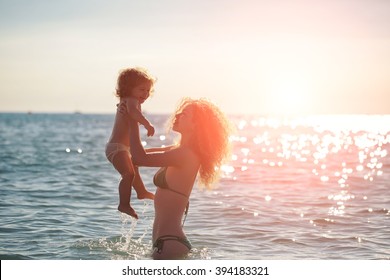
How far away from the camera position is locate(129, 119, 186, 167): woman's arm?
24.6ft

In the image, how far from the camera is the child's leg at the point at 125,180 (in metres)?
8.20

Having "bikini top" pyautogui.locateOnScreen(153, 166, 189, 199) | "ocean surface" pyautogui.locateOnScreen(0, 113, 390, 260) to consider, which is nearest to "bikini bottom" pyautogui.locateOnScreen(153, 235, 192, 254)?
"ocean surface" pyautogui.locateOnScreen(0, 113, 390, 260)

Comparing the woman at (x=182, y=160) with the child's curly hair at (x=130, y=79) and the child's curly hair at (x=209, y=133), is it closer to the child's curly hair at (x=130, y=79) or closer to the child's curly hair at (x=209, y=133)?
the child's curly hair at (x=209, y=133)

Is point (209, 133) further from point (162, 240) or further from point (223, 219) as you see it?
point (223, 219)

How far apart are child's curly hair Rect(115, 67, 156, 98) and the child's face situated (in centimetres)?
4

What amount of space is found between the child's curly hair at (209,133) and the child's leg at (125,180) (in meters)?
0.83

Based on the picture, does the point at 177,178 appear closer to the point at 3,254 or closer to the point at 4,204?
the point at 3,254

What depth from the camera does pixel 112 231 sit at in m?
12.0

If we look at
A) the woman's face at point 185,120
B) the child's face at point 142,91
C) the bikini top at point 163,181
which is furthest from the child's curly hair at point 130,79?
the bikini top at point 163,181

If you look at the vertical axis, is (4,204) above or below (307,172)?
below

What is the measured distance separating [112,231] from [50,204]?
3.86 m

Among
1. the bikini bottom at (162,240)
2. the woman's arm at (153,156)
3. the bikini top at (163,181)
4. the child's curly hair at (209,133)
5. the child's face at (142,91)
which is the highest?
the child's face at (142,91)

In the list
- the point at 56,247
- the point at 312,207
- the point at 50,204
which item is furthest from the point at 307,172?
the point at 56,247
